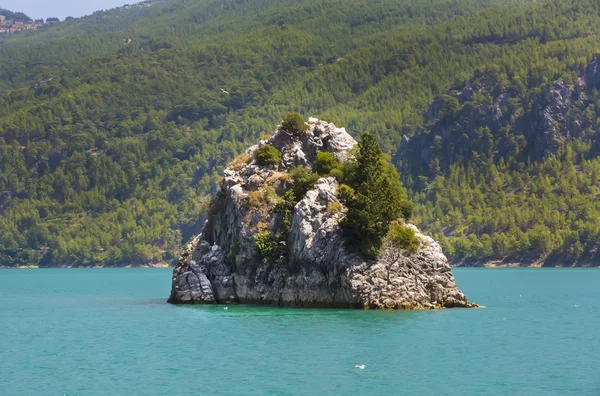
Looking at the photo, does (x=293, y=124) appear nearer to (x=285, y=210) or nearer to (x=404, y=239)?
(x=285, y=210)

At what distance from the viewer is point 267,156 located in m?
88.2

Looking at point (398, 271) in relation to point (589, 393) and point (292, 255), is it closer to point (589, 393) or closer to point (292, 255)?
point (292, 255)

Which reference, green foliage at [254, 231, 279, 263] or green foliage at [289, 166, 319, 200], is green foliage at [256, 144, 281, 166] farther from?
green foliage at [254, 231, 279, 263]

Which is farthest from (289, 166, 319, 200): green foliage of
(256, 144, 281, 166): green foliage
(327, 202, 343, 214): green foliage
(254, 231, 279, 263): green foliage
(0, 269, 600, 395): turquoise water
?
(0, 269, 600, 395): turquoise water

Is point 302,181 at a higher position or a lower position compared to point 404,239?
higher

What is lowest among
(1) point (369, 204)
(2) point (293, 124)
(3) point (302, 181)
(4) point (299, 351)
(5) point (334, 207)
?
(4) point (299, 351)

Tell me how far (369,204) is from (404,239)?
388 cm

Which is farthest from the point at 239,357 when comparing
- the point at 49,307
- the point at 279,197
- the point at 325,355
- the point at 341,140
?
the point at 49,307

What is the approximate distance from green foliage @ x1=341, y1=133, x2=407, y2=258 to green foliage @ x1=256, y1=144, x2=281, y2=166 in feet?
28.4

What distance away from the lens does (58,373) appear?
175 feet

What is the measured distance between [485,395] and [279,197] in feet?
137

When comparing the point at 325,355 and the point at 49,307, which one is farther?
the point at 49,307

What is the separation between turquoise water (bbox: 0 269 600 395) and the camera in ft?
160

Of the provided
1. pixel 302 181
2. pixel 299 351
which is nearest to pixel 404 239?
pixel 302 181
